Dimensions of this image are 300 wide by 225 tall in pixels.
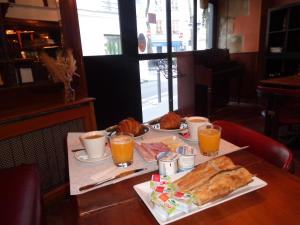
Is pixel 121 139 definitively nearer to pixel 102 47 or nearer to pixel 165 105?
pixel 102 47

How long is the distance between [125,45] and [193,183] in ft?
9.02

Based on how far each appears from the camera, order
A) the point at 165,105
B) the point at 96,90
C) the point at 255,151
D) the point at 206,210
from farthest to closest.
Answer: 1. the point at 165,105
2. the point at 96,90
3. the point at 255,151
4. the point at 206,210

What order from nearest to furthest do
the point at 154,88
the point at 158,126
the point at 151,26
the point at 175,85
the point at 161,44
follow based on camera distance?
the point at 158,126 < the point at 151,26 < the point at 161,44 < the point at 154,88 < the point at 175,85

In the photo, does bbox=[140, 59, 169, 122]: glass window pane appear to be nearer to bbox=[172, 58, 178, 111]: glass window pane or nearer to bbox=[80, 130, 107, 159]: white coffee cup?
bbox=[172, 58, 178, 111]: glass window pane

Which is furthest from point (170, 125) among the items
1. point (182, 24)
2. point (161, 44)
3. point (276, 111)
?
point (182, 24)

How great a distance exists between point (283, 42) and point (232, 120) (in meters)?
1.91

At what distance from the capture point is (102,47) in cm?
291

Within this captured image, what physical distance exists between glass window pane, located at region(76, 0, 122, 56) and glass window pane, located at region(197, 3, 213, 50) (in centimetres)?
229

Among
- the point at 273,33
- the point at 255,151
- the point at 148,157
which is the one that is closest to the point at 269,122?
the point at 255,151

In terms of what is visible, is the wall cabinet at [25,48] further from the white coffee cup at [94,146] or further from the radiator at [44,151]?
the white coffee cup at [94,146]

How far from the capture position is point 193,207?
66cm

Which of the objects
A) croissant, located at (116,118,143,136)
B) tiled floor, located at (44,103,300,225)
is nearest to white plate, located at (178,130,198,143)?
croissant, located at (116,118,143,136)

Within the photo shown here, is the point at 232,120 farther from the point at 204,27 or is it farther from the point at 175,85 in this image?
the point at 204,27

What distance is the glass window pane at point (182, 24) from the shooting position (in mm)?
4012
